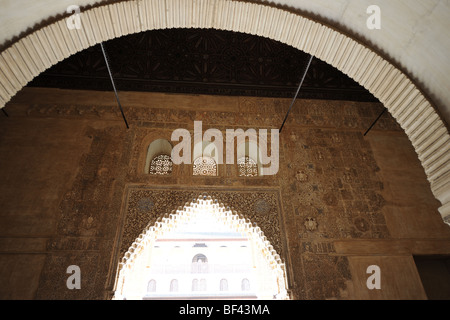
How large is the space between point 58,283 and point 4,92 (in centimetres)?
320

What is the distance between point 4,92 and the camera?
2.10 metres

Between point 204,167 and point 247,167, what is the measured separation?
877mm

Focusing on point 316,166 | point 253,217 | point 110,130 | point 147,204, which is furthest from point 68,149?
point 316,166

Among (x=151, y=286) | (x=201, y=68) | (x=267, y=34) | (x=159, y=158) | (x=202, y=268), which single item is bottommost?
(x=267, y=34)

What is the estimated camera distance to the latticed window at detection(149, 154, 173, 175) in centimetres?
602

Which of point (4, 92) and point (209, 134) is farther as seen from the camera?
point (209, 134)

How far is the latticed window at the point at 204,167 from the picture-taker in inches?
237

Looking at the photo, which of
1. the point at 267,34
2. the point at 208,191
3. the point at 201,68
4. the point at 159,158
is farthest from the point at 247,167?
the point at 267,34

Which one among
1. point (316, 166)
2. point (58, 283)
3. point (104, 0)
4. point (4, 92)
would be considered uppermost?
point (316, 166)

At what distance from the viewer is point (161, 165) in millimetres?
6094

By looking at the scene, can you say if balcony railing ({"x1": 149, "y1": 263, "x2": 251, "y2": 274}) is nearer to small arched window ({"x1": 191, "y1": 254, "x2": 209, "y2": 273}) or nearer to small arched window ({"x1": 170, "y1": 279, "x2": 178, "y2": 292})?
small arched window ({"x1": 191, "y1": 254, "x2": 209, "y2": 273})

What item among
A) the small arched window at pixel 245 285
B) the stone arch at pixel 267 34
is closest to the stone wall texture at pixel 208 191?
the stone arch at pixel 267 34

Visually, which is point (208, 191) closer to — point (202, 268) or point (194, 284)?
point (202, 268)
